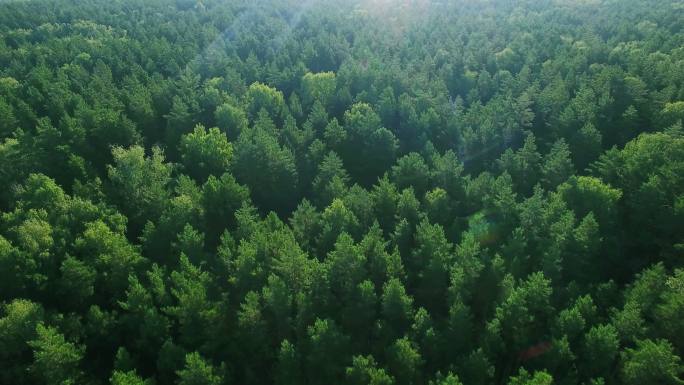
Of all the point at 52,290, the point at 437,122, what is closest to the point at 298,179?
the point at 437,122

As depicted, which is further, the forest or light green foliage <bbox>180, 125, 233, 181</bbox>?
light green foliage <bbox>180, 125, 233, 181</bbox>

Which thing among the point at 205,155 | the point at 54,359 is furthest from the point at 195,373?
the point at 205,155

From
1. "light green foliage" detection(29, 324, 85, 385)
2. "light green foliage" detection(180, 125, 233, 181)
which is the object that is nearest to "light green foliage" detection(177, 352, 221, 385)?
"light green foliage" detection(29, 324, 85, 385)

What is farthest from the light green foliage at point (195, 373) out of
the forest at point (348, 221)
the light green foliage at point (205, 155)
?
the light green foliage at point (205, 155)

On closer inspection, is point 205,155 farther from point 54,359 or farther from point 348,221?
point 54,359

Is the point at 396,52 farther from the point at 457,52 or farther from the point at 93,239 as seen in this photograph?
the point at 93,239

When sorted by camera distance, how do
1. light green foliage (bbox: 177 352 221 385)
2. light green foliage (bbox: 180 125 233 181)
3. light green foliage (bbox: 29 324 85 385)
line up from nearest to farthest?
light green foliage (bbox: 177 352 221 385)
light green foliage (bbox: 29 324 85 385)
light green foliage (bbox: 180 125 233 181)

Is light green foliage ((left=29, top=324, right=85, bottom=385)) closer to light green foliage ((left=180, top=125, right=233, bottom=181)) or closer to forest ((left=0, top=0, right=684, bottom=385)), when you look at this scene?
forest ((left=0, top=0, right=684, bottom=385))

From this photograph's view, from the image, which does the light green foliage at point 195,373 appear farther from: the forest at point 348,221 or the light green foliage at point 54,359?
the light green foliage at point 54,359
